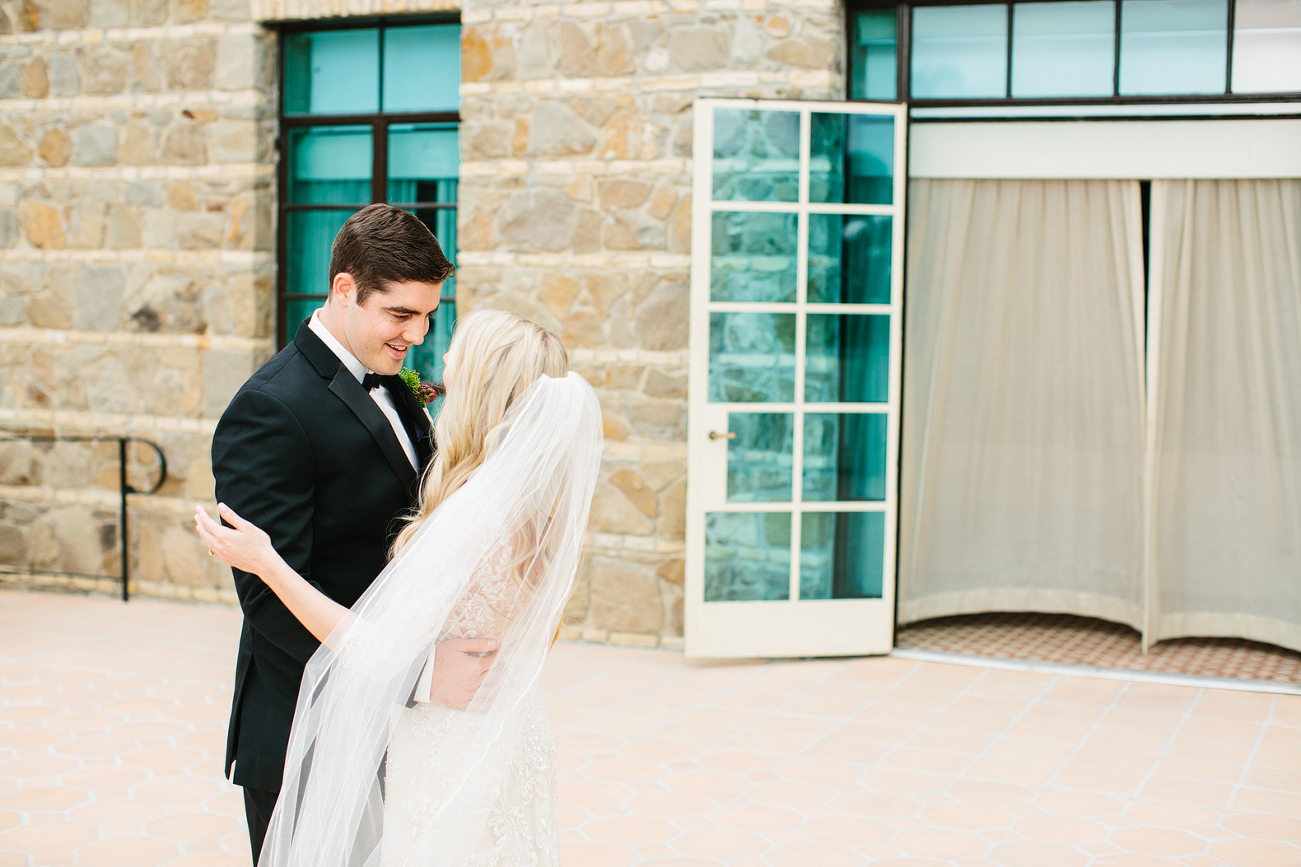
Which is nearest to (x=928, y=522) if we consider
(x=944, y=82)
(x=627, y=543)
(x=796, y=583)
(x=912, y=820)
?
(x=796, y=583)

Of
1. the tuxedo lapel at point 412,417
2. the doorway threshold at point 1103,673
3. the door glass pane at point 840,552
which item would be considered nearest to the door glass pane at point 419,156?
the door glass pane at point 840,552

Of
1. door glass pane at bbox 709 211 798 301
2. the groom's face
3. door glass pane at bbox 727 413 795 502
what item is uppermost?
door glass pane at bbox 709 211 798 301

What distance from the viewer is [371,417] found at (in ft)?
6.27

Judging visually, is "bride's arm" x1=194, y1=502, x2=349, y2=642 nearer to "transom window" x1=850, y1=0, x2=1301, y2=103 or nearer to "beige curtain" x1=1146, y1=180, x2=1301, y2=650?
"transom window" x1=850, y1=0, x2=1301, y2=103

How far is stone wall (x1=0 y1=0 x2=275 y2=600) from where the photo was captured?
575 cm

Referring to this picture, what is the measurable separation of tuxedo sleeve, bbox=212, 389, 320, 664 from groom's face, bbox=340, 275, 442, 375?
194 millimetres

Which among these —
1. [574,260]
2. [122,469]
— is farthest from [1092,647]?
[122,469]

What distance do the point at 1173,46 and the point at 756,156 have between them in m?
1.82

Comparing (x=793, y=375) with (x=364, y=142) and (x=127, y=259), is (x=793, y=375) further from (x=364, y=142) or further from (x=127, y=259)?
(x=127, y=259)

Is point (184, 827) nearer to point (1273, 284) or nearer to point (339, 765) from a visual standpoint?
point (339, 765)

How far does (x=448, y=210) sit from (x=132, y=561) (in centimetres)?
251

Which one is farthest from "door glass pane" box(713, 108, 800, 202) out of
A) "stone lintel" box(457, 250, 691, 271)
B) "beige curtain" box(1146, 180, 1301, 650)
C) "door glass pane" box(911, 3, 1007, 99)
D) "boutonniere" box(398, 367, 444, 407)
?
"boutonniere" box(398, 367, 444, 407)

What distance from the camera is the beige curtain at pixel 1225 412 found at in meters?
5.09

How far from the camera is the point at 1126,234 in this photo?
17.3 ft
